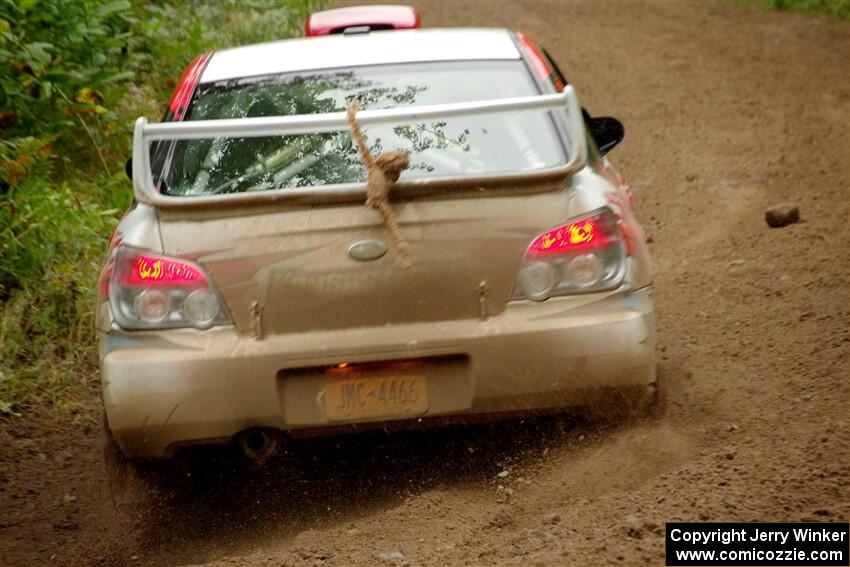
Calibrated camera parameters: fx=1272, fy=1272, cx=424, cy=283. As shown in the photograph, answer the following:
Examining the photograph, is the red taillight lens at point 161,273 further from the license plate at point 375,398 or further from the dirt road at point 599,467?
the dirt road at point 599,467

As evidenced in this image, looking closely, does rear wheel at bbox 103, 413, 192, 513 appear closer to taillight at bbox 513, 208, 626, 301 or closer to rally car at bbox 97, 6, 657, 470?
rally car at bbox 97, 6, 657, 470

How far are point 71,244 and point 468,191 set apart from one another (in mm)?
3699

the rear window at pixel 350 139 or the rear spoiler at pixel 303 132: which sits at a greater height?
the rear spoiler at pixel 303 132

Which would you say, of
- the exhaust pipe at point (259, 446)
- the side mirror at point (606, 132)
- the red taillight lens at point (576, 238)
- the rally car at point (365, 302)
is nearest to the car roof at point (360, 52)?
the side mirror at point (606, 132)

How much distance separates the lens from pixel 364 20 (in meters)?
8.43

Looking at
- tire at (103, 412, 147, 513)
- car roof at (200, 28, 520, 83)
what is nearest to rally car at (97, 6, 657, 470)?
tire at (103, 412, 147, 513)

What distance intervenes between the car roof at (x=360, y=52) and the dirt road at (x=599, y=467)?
147 centimetres

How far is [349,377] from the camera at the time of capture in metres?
4.01

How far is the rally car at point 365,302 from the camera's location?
12.9ft

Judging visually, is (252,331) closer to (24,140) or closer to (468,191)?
(468,191)

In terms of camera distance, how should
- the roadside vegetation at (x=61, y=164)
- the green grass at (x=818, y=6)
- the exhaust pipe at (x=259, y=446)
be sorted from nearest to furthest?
1. the exhaust pipe at (x=259, y=446)
2. the roadside vegetation at (x=61, y=164)
3. the green grass at (x=818, y=6)

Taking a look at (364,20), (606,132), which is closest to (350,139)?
(606,132)

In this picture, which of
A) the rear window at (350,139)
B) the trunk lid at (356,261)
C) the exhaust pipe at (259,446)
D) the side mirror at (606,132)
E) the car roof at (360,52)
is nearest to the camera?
the trunk lid at (356,261)

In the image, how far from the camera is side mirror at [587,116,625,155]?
5277 mm
